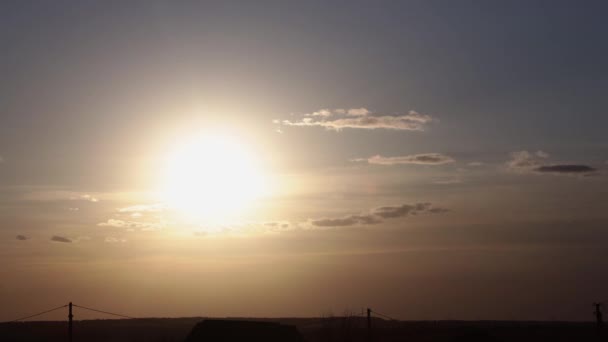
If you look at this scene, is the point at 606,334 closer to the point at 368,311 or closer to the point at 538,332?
the point at 538,332

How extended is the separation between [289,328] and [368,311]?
1359 centimetres

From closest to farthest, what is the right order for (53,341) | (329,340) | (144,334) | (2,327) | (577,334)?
(329,340)
(577,334)
(53,341)
(144,334)
(2,327)

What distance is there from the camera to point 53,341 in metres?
81.5

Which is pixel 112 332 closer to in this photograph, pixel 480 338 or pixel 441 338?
pixel 441 338

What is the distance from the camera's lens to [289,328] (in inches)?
1510

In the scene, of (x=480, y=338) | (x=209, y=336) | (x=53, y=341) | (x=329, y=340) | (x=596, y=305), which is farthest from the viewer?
(x=53, y=341)

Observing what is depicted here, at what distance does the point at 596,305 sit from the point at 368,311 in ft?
51.9

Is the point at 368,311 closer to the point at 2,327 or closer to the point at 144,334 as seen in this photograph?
the point at 144,334

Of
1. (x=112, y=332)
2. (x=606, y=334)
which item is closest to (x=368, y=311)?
(x=606, y=334)

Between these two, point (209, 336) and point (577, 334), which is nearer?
point (209, 336)

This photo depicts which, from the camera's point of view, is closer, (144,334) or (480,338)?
(480,338)

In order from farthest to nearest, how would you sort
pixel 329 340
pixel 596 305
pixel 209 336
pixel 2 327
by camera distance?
pixel 2 327
pixel 329 340
pixel 596 305
pixel 209 336

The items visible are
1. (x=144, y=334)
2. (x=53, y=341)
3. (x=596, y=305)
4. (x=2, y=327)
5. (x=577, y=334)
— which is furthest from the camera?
(x=2, y=327)

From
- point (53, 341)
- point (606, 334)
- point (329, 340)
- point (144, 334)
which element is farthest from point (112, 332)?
point (606, 334)
